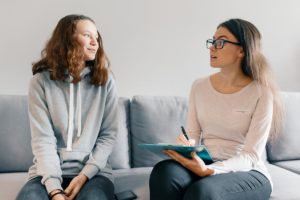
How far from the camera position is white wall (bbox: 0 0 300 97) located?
1.92 metres

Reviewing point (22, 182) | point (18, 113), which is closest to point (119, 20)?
point (18, 113)

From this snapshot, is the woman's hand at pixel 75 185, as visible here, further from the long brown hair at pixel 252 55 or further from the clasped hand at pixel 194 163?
the long brown hair at pixel 252 55

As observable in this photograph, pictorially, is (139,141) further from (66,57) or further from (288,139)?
(288,139)

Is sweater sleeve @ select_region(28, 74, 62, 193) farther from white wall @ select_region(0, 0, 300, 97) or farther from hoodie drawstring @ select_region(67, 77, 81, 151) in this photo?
white wall @ select_region(0, 0, 300, 97)

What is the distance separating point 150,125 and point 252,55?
69 cm

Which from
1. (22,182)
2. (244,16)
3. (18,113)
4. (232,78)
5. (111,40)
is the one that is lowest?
(22,182)

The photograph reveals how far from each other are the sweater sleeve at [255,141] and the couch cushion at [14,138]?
3.19 feet

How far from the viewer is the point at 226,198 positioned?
44.3 inches

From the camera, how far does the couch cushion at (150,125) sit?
1.82 m

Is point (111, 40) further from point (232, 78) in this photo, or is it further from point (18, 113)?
point (232, 78)

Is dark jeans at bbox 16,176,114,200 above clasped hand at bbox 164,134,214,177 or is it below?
below

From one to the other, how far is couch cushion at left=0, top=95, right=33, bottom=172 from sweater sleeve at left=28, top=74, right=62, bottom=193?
0.37m

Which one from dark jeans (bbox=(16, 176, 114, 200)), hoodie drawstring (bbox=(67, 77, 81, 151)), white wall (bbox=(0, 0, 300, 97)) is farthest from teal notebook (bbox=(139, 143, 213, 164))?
white wall (bbox=(0, 0, 300, 97))

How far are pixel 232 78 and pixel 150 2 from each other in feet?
2.84
